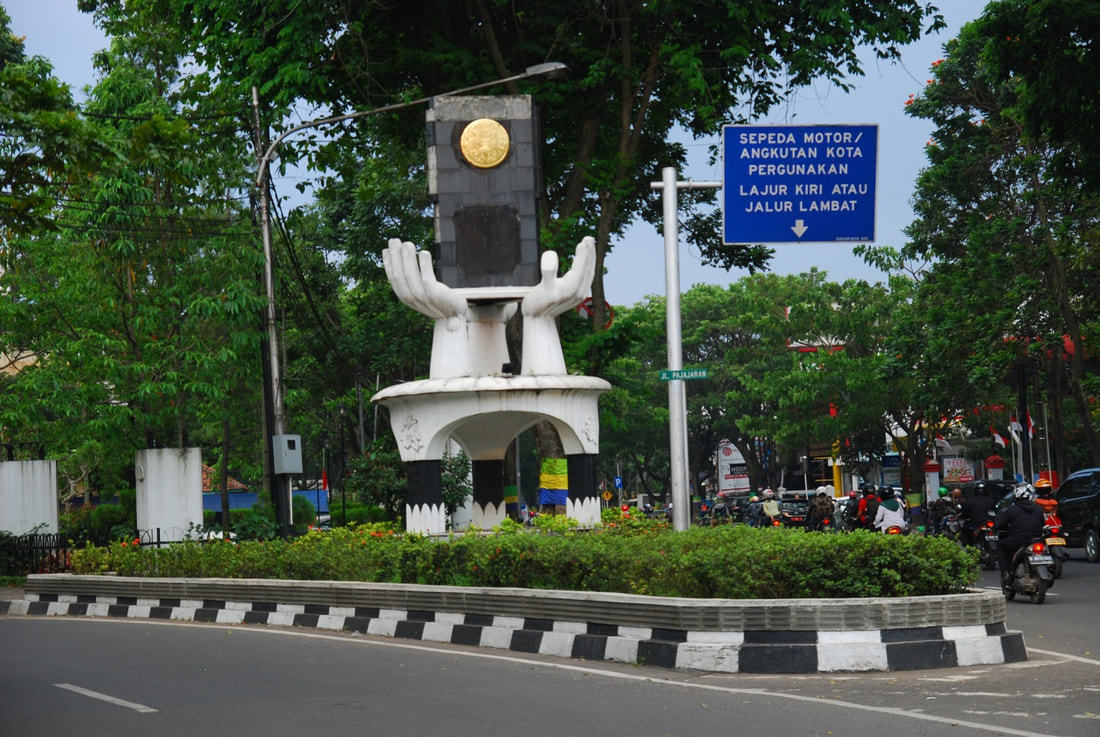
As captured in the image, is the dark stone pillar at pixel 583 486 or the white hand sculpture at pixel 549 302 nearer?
the white hand sculpture at pixel 549 302

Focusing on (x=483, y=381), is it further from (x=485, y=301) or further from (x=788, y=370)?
(x=788, y=370)

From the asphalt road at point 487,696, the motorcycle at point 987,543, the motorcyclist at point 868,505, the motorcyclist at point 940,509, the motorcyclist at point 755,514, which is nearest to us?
the asphalt road at point 487,696

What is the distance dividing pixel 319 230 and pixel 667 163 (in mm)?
18062

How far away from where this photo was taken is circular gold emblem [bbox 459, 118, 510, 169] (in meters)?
19.2

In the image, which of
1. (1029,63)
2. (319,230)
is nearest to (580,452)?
(1029,63)

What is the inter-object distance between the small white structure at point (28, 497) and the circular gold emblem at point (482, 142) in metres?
12.9

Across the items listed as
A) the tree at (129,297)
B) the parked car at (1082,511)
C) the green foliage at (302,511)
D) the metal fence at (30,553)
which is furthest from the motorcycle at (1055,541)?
the green foliage at (302,511)

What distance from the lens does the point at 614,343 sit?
23.0 m

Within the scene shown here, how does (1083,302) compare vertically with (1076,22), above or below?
below

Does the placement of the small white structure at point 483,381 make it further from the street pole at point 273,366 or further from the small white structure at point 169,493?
the small white structure at point 169,493

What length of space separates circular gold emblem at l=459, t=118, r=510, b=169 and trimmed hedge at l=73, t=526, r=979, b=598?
208 inches

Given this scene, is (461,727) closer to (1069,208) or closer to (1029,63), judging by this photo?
(1029,63)

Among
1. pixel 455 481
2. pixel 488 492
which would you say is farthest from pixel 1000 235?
pixel 488 492

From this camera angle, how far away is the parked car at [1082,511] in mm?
24828
